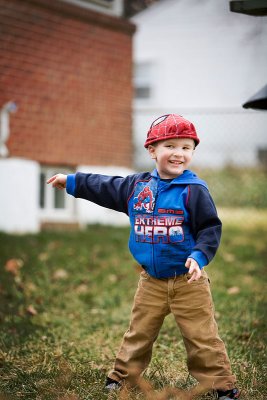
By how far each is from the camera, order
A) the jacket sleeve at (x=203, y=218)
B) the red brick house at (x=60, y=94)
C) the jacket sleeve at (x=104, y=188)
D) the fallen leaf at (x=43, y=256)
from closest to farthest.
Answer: the jacket sleeve at (x=203, y=218) → the jacket sleeve at (x=104, y=188) → the fallen leaf at (x=43, y=256) → the red brick house at (x=60, y=94)

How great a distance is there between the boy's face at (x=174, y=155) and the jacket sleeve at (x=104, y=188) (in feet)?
0.71

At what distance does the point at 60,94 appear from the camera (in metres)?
9.23

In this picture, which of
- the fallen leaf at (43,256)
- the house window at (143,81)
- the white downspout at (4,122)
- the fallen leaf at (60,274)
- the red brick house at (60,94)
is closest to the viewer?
the fallen leaf at (60,274)

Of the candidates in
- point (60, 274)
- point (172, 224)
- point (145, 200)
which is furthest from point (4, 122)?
point (172, 224)

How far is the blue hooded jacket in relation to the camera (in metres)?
2.78

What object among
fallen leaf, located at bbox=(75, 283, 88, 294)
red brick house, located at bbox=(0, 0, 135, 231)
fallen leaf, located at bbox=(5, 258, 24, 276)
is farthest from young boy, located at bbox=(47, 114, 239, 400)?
red brick house, located at bbox=(0, 0, 135, 231)

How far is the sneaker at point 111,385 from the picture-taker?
2.88m

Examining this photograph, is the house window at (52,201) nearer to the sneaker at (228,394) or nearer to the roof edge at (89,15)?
the roof edge at (89,15)

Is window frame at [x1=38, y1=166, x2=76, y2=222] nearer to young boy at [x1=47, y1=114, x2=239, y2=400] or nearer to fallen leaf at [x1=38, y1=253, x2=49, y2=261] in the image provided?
fallen leaf at [x1=38, y1=253, x2=49, y2=261]

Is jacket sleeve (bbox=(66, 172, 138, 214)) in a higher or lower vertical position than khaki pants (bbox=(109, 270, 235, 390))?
higher

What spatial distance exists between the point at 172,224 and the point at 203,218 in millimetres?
142

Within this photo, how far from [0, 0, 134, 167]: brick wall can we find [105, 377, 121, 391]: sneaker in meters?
6.16

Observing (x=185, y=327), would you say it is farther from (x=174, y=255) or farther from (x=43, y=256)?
(x=43, y=256)

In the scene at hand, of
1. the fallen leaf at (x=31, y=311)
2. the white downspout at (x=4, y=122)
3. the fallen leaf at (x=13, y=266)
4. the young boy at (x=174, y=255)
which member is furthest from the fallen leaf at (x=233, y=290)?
the white downspout at (x=4, y=122)
